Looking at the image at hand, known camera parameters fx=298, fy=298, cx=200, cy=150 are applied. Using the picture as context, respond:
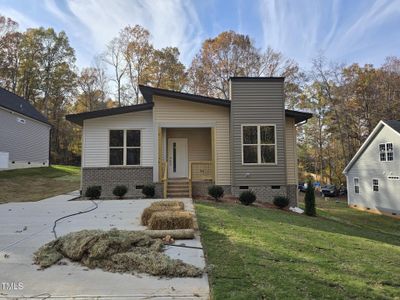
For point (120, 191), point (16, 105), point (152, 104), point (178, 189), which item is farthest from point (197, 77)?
point (120, 191)

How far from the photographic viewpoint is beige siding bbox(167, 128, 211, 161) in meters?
14.5

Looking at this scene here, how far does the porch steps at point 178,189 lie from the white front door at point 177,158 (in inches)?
51.3

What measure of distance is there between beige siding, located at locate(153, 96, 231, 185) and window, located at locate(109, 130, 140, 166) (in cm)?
128

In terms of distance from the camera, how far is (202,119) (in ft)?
43.4

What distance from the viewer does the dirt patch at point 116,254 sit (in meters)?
3.80

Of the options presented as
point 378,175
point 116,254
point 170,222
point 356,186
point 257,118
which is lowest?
point 356,186

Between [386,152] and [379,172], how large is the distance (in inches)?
64.7

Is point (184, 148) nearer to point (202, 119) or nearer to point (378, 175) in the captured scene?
point (202, 119)

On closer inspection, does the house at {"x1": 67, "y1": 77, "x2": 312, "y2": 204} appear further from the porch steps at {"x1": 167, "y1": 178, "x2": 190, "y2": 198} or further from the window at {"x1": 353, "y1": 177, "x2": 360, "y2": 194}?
the window at {"x1": 353, "y1": 177, "x2": 360, "y2": 194}

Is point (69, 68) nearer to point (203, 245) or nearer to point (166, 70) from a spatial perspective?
point (166, 70)

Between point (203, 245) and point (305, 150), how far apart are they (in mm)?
38243

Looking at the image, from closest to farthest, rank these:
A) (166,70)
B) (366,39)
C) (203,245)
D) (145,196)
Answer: (203,245), (145,196), (366,39), (166,70)

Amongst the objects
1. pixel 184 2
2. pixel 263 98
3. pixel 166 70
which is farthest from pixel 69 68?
pixel 263 98

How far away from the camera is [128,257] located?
4.07 m
